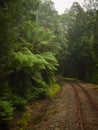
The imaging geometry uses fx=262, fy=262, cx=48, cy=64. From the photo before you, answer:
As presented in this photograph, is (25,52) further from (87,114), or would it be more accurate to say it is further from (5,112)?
(5,112)

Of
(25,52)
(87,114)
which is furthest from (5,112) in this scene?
(25,52)

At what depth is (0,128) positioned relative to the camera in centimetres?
1023

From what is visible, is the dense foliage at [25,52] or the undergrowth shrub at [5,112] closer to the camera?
the undergrowth shrub at [5,112]

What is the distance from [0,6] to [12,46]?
1.90 metres

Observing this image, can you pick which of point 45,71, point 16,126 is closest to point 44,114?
point 16,126

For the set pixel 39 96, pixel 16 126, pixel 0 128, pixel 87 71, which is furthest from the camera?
pixel 87 71

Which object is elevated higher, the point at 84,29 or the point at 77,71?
the point at 84,29

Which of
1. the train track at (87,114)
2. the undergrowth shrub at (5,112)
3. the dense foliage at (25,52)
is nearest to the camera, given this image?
the undergrowth shrub at (5,112)

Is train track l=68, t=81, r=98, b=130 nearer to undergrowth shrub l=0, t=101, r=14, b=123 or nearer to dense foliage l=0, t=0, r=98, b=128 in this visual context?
dense foliage l=0, t=0, r=98, b=128

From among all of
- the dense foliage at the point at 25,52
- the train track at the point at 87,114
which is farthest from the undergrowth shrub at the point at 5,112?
the train track at the point at 87,114

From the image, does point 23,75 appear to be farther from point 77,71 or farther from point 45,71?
point 77,71

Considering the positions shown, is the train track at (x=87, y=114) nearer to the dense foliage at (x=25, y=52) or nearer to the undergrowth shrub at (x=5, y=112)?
the dense foliage at (x=25, y=52)

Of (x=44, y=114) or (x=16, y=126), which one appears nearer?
(x=16, y=126)

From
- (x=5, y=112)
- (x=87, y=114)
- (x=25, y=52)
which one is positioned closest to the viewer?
(x=5, y=112)
